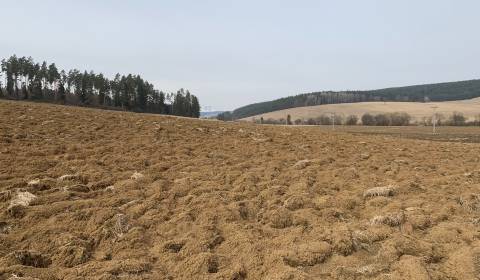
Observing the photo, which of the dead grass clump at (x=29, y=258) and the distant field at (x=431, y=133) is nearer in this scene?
the dead grass clump at (x=29, y=258)

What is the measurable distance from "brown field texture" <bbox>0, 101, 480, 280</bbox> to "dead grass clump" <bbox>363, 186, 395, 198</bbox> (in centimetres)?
4

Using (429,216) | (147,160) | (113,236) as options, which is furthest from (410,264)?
(147,160)

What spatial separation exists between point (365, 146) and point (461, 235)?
12806 mm

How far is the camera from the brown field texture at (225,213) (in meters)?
6.61

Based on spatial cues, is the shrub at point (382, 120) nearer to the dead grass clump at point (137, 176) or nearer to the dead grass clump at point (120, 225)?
the dead grass clump at point (137, 176)

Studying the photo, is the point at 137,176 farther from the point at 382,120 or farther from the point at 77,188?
the point at 382,120

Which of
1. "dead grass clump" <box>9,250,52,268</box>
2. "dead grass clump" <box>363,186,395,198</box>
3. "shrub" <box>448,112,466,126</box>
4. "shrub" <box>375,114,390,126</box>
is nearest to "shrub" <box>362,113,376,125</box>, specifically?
"shrub" <box>375,114,390,126</box>

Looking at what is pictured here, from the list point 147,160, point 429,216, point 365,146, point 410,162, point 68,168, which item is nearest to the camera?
point 429,216

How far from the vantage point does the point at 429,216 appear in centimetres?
860

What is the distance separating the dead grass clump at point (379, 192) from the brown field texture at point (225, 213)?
0.12 ft

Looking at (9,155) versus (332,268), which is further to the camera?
(9,155)

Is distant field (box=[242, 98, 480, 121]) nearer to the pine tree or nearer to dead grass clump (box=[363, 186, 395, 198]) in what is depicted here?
the pine tree

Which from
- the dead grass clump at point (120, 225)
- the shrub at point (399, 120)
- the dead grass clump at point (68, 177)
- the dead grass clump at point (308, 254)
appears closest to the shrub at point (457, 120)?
the shrub at point (399, 120)

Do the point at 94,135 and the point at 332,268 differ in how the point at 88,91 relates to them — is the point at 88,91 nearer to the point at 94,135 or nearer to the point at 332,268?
the point at 94,135
